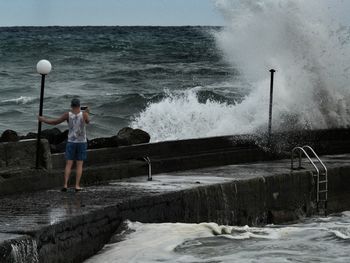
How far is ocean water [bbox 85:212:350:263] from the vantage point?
9125mm

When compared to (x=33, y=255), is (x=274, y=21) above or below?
above

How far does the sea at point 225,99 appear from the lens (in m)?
9.59

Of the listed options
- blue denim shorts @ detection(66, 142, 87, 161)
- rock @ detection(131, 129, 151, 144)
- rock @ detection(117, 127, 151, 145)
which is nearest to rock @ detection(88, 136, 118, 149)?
rock @ detection(117, 127, 151, 145)

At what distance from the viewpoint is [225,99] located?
29.6 m

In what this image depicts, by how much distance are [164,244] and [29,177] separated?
7.53 feet

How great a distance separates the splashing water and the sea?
0.08 feet

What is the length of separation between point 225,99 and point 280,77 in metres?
10.6

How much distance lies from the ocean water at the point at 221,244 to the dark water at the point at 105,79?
39.1 feet

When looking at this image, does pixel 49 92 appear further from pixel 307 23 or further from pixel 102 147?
pixel 102 147

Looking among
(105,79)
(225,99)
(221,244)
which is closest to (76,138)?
(221,244)

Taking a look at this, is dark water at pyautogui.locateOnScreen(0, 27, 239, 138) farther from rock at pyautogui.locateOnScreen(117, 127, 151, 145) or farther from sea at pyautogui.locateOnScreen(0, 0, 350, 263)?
rock at pyautogui.locateOnScreen(117, 127, 151, 145)

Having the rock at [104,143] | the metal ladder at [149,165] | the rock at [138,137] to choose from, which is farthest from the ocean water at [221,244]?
the rock at [138,137]

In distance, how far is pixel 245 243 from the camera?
9.88 m

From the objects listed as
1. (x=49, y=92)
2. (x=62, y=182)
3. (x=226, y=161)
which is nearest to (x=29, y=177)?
(x=62, y=182)
